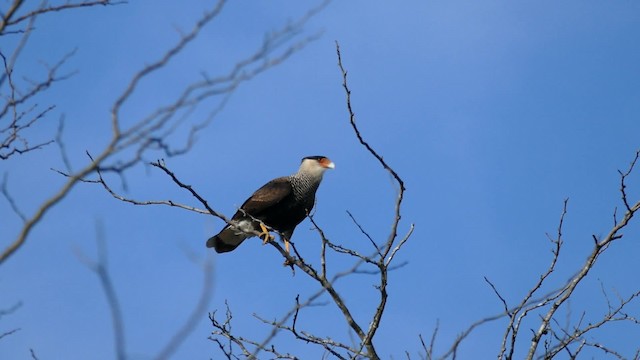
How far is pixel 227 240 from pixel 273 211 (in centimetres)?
48

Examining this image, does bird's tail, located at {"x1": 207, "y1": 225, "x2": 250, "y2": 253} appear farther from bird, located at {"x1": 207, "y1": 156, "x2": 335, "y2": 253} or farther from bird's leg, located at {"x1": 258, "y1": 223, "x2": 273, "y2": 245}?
bird's leg, located at {"x1": 258, "y1": 223, "x2": 273, "y2": 245}

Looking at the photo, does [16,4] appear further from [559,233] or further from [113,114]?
[559,233]

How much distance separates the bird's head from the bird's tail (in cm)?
114

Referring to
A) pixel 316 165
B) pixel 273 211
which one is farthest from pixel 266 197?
pixel 316 165

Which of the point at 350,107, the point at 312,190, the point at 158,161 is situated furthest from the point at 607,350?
the point at 312,190

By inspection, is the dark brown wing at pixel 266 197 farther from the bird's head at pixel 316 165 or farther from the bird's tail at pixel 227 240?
the bird's head at pixel 316 165

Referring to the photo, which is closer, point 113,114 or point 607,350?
point 113,114

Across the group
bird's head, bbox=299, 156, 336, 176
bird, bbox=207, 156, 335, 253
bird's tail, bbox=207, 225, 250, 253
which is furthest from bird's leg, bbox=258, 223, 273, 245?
bird's head, bbox=299, 156, 336, 176

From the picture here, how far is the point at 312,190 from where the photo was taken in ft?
25.9

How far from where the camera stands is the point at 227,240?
24.2 ft

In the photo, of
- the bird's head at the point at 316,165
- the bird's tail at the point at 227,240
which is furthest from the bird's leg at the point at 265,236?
the bird's head at the point at 316,165

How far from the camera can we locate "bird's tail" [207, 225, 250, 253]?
23.8 ft

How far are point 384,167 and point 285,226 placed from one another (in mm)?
3349

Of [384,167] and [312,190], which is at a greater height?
[312,190]
